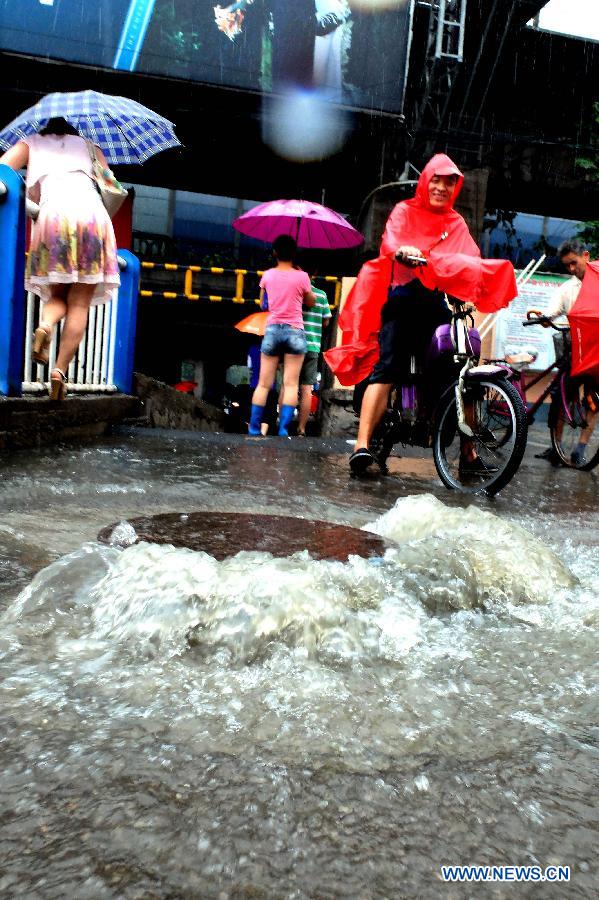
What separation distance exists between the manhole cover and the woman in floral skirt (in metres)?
2.32

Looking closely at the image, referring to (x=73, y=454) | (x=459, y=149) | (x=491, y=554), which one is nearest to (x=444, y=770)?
(x=491, y=554)

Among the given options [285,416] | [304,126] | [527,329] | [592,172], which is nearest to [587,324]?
[285,416]

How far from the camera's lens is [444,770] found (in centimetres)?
95

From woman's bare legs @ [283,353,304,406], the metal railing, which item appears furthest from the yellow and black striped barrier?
the metal railing

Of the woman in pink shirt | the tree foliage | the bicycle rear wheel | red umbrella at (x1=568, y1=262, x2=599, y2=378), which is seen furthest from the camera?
the tree foliage

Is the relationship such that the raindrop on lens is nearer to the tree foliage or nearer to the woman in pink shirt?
the tree foliage

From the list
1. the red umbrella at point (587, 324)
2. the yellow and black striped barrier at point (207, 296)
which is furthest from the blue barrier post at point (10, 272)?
the yellow and black striped barrier at point (207, 296)

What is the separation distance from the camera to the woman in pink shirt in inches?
264

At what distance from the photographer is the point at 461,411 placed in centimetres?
396

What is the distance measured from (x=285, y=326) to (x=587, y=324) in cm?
264

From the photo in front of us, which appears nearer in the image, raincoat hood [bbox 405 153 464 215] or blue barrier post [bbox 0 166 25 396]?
blue barrier post [bbox 0 166 25 396]

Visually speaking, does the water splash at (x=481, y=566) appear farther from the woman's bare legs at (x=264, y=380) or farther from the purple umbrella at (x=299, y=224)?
the purple umbrella at (x=299, y=224)

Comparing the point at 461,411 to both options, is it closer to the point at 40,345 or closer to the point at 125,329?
the point at 40,345

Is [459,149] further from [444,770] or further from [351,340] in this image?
[444,770]
